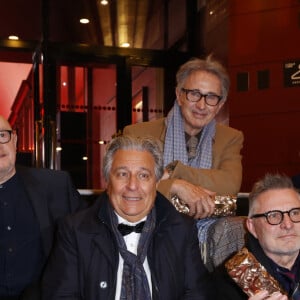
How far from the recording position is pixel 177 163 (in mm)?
2879

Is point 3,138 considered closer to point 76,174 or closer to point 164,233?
point 164,233

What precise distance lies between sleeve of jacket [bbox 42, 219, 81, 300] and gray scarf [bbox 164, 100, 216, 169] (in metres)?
0.76

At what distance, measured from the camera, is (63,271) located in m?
2.37

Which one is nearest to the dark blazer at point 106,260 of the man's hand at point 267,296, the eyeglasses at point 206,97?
the man's hand at point 267,296

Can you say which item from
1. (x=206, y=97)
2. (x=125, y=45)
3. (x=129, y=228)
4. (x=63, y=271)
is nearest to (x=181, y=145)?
(x=206, y=97)

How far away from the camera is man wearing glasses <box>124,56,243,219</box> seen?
2904mm

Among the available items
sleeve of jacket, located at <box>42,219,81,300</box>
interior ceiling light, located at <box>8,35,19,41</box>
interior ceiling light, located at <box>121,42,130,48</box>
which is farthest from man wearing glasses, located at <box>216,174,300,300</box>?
interior ceiling light, located at <box>8,35,19,41</box>

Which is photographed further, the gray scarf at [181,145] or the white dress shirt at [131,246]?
the gray scarf at [181,145]

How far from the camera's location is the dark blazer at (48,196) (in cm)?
275

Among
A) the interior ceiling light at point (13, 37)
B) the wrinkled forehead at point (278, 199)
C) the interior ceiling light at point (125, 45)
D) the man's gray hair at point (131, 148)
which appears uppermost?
the interior ceiling light at point (13, 37)

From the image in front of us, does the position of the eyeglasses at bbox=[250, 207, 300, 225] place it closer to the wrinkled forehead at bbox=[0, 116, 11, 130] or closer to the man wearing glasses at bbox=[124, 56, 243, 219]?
the man wearing glasses at bbox=[124, 56, 243, 219]

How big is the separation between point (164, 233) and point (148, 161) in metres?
0.31

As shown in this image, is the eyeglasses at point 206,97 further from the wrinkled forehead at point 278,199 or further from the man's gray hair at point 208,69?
the wrinkled forehead at point 278,199

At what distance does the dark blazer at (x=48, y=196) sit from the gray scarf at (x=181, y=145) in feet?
1.69
